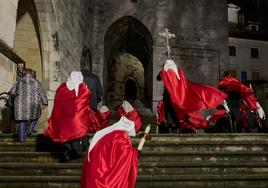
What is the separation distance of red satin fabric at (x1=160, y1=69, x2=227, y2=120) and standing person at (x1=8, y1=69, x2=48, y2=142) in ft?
8.10

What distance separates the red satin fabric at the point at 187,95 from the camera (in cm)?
709

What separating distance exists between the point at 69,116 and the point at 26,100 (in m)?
1.73

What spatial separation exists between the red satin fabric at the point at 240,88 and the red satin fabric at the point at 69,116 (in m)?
3.42

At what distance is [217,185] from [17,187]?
2385mm

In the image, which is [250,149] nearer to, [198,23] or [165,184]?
[165,184]

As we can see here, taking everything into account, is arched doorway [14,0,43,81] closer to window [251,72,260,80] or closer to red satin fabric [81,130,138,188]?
red satin fabric [81,130,138,188]

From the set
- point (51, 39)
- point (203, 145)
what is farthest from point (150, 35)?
point (203, 145)

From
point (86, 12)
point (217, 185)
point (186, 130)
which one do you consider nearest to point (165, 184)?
point (217, 185)

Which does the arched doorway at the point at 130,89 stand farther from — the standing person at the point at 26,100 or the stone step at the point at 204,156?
the stone step at the point at 204,156

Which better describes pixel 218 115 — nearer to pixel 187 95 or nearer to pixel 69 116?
pixel 187 95

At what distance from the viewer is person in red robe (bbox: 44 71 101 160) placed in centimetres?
514

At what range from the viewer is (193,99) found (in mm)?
7223

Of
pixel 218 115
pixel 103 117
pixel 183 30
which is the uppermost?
pixel 183 30

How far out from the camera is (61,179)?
14.4 feet
